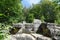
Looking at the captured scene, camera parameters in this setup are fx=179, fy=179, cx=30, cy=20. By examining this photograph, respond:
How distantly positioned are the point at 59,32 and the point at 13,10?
9.53 m

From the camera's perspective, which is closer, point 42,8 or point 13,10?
point 13,10

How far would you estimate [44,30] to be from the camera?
36.1ft

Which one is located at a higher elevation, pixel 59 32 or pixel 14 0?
pixel 14 0

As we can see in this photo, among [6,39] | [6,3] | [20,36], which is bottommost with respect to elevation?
[20,36]

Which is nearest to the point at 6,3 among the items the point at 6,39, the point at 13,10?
the point at 13,10

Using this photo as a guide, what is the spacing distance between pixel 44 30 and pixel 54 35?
1.84 meters

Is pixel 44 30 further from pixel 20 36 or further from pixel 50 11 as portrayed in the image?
pixel 50 11

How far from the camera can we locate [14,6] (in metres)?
18.0

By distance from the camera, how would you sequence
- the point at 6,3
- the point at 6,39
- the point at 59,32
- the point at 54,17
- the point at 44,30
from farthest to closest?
the point at 54,17 → the point at 6,3 → the point at 44,30 → the point at 59,32 → the point at 6,39

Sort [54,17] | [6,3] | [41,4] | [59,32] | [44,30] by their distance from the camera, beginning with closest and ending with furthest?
[59,32], [44,30], [6,3], [54,17], [41,4]

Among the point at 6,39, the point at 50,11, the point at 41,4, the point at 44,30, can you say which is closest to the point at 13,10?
the point at 44,30

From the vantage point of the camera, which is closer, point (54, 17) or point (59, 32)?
point (59, 32)

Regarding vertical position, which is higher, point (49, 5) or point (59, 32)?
point (49, 5)

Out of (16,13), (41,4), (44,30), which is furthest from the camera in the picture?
(41,4)
